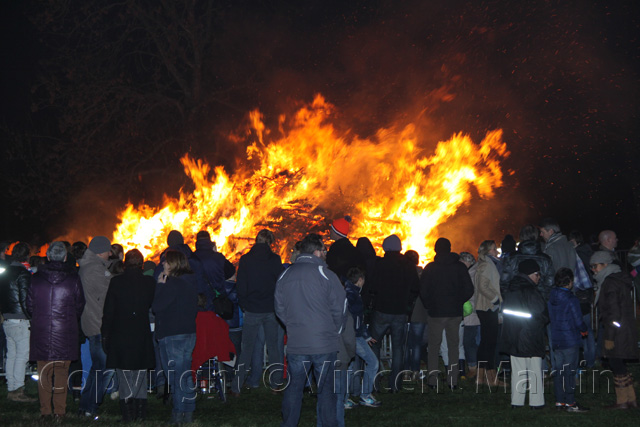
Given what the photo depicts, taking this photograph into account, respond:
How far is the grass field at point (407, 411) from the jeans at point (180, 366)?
0.82ft

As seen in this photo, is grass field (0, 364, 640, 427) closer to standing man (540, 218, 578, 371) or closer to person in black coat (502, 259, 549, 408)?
person in black coat (502, 259, 549, 408)

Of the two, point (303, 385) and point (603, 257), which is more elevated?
point (603, 257)

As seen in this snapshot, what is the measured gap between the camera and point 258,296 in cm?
911

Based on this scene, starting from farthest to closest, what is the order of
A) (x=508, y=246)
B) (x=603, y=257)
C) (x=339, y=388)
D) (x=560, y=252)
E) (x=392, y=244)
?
(x=508, y=246), (x=560, y=252), (x=392, y=244), (x=603, y=257), (x=339, y=388)

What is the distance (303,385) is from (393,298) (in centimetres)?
268

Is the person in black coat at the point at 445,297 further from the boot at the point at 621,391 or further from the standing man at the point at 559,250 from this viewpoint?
the boot at the point at 621,391

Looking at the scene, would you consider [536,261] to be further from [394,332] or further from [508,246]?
[508,246]

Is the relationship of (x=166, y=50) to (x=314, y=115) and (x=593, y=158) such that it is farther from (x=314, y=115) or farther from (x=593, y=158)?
(x=593, y=158)

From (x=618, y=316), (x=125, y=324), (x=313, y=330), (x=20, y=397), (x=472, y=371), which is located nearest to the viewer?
(x=313, y=330)

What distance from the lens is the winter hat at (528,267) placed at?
7.67 meters

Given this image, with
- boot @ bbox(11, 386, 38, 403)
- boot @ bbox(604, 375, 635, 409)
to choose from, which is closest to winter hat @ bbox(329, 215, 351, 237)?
boot @ bbox(604, 375, 635, 409)

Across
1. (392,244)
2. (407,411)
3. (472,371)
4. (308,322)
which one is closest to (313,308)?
(308,322)

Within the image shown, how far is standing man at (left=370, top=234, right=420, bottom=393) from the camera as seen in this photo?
8898 millimetres

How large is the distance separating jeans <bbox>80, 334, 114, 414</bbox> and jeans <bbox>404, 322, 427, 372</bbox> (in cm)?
399
